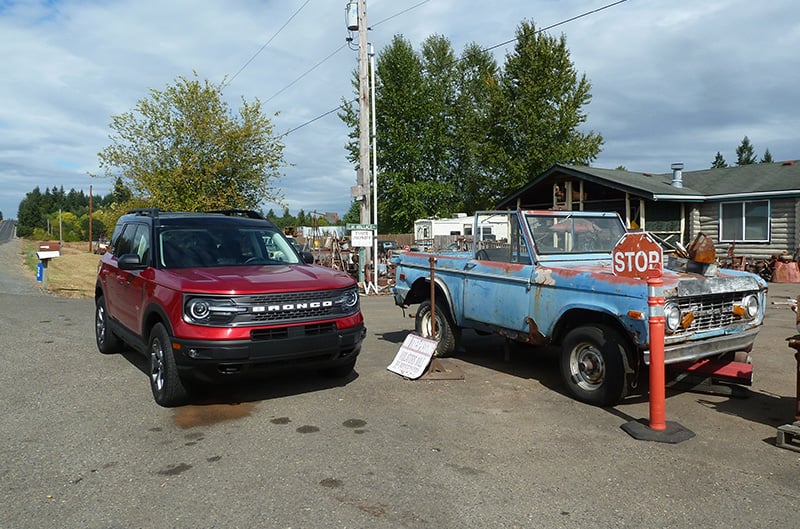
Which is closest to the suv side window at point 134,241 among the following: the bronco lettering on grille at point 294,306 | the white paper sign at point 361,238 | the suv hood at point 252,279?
the suv hood at point 252,279

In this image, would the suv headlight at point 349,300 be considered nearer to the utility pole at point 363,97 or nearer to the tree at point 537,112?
the utility pole at point 363,97

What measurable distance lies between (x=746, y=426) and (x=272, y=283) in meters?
4.38

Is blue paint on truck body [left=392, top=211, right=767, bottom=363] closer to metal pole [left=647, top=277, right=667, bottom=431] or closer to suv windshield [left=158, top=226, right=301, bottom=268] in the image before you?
metal pole [left=647, top=277, right=667, bottom=431]

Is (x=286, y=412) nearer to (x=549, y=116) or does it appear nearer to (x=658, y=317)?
(x=658, y=317)

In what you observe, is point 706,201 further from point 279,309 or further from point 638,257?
point 279,309

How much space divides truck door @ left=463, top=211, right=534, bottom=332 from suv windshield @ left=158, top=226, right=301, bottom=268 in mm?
2155

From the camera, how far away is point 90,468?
426 centimetres

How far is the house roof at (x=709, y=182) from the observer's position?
18.6 m

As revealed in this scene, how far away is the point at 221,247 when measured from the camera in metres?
6.59

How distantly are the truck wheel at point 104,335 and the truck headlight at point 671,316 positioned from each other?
6.67 m

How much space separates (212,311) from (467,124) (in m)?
41.2

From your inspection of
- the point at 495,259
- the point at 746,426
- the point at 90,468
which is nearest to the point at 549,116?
the point at 495,259

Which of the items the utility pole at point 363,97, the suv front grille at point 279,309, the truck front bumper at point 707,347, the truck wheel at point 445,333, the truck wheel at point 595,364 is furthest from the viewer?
the utility pole at point 363,97

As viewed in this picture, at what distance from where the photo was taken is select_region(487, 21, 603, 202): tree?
34969 millimetres
